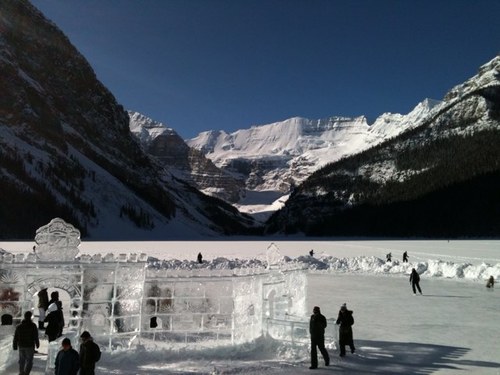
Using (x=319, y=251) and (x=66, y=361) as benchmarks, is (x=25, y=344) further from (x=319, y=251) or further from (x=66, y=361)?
(x=319, y=251)

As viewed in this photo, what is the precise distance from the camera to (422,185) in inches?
5782

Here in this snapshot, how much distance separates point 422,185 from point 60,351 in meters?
147

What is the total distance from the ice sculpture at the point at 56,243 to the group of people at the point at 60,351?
1250 mm

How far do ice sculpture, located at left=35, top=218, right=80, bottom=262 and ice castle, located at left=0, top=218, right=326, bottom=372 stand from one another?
0.10 feet

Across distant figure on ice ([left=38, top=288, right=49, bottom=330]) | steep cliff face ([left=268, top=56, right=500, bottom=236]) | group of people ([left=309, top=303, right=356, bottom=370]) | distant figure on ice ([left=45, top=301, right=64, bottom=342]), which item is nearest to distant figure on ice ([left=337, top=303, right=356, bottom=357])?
group of people ([left=309, top=303, right=356, bottom=370])

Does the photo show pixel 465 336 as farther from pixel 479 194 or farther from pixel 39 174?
pixel 39 174

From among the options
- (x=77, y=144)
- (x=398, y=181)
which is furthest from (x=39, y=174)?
(x=398, y=181)

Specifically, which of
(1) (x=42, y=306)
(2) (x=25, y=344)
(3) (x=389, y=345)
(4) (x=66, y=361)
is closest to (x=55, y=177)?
(1) (x=42, y=306)

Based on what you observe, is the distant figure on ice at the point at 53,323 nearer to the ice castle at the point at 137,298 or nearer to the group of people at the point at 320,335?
the ice castle at the point at 137,298

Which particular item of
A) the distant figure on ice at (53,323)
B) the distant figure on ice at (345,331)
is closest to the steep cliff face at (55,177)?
the distant figure on ice at (53,323)

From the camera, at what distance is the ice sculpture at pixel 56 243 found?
16047 mm

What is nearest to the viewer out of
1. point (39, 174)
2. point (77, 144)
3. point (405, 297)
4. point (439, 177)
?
point (405, 297)

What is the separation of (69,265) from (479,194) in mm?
129237

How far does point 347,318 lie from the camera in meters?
15.6
